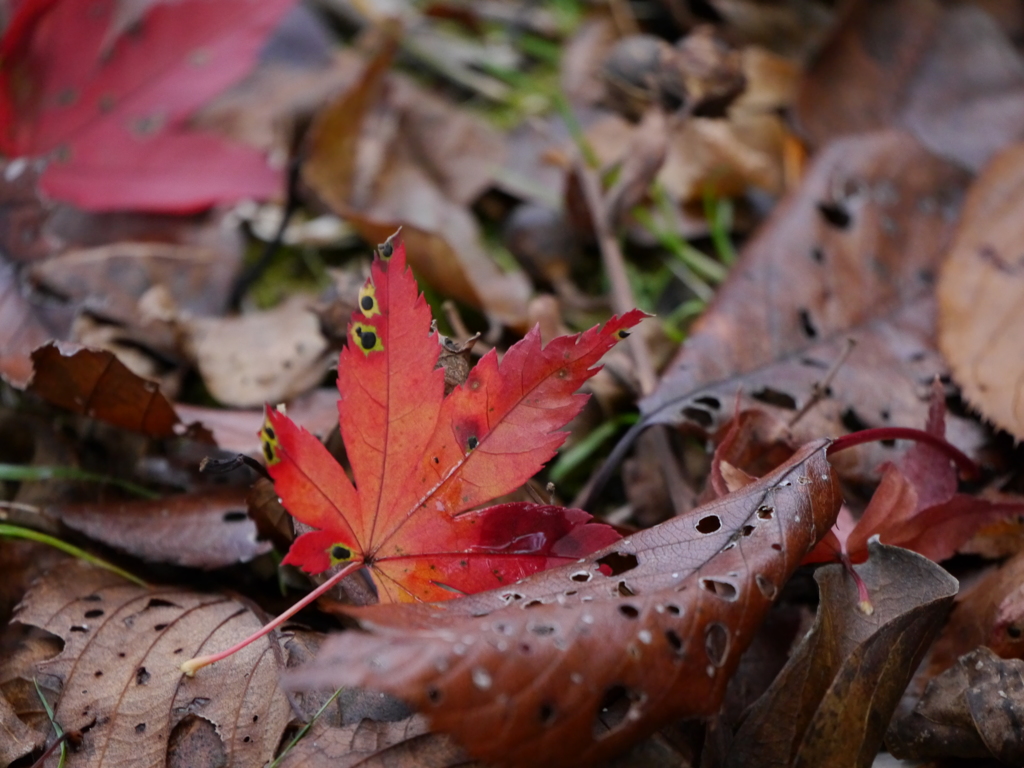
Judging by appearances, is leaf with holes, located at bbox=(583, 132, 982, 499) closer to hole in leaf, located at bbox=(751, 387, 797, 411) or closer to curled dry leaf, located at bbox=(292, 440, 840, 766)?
hole in leaf, located at bbox=(751, 387, 797, 411)

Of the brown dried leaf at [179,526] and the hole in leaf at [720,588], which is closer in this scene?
the hole in leaf at [720,588]

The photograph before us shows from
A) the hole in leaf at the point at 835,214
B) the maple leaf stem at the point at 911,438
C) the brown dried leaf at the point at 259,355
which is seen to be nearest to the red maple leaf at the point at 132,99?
the brown dried leaf at the point at 259,355

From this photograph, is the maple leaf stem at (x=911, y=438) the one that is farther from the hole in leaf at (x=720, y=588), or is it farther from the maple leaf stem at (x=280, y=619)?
the maple leaf stem at (x=280, y=619)

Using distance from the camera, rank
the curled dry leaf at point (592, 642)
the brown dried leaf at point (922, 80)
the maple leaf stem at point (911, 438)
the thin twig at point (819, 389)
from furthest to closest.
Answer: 1. the brown dried leaf at point (922, 80)
2. the thin twig at point (819, 389)
3. the maple leaf stem at point (911, 438)
4. the curled dry leaf at point (592, 642)

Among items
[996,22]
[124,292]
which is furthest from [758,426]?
[996,22]

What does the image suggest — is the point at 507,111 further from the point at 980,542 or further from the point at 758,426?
the point at 980,542

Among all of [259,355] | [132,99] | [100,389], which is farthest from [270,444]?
[132,99]

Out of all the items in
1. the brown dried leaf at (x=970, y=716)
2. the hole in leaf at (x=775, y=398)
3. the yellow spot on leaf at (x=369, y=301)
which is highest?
the yellow spot on leaf at (x=369, y=301)

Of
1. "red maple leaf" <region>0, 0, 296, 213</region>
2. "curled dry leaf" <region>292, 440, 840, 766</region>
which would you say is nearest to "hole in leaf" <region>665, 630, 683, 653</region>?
"curled dry leaf" <region>292, 440, 840, 766</region>
